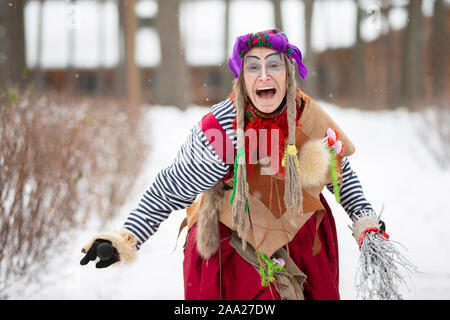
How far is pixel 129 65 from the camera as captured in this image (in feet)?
25.1

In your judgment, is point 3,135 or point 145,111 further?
point 145,111

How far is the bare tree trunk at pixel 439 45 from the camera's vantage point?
842 centimetres

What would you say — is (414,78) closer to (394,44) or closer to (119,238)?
(394,44)

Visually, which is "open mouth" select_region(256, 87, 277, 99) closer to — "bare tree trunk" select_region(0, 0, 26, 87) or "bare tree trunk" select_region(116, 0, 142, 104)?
"bare tree trunk" select_region(0, 0, 26, 87)

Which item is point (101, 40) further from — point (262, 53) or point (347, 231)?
Result: point (262, 53)

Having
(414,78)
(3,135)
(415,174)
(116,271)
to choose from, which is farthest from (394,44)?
(3,135)

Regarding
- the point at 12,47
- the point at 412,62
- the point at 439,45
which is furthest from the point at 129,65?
the point at 412,62

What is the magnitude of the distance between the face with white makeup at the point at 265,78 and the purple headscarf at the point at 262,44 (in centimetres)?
2

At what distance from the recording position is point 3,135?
2.70m

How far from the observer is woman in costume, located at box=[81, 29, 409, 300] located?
5.98 ft

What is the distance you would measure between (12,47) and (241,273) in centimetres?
484

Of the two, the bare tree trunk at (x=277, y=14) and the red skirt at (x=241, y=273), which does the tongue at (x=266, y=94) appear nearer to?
the red skirt at (x=241, y=273)

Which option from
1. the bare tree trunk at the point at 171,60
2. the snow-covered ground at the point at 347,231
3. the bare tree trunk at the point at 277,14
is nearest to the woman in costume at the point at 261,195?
the snow-covered ground at the point at 347,231
